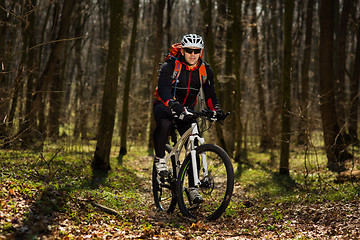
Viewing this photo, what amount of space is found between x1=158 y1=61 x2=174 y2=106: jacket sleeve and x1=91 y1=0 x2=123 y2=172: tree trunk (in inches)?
150

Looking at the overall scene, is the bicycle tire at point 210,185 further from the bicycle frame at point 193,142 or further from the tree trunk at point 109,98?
the tree trunk at point 109,98

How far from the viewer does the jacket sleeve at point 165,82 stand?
18.3 feet

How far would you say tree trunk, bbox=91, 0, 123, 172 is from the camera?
30.0 ft

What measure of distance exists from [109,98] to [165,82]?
3.89 metres

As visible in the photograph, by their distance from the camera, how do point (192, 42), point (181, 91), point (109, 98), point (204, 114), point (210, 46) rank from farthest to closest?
point (210, 46)
point (109, 98)
point (181, 91)
point (192, 42)
point (204, 114)

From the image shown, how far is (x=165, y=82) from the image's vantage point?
5.66 meters

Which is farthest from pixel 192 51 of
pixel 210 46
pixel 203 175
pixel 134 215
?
pixel 210 46

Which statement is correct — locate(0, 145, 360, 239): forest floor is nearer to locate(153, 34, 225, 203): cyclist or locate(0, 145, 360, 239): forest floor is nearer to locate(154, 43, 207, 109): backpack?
locate(153, 34, 225, 203): cyclist

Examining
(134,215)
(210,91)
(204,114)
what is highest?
(210,91)

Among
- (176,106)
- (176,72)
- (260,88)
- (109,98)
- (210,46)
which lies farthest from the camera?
(260,88)

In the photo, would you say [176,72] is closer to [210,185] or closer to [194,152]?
[194,152]

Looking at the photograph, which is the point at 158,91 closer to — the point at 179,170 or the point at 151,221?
the point at 179,170

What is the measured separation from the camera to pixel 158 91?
5.70 meters

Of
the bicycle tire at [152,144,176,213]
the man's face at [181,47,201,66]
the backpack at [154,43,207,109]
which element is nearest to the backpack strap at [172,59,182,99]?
the backpack at [154,43,207,109]
